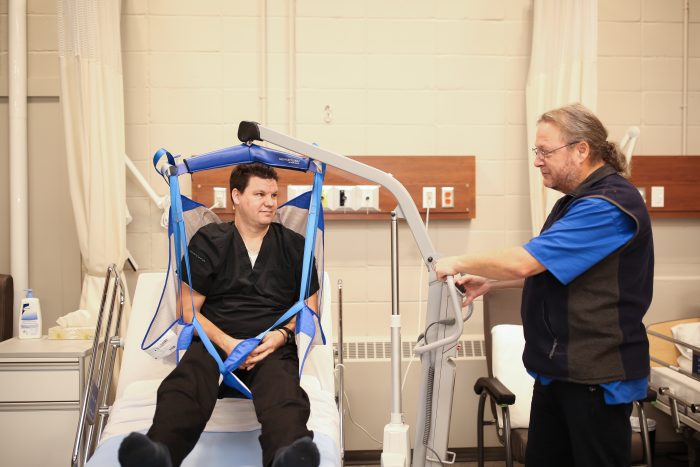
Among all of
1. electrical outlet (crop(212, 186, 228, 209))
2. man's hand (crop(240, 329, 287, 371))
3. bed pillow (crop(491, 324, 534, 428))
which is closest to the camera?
man's hand (crop(240, 329, 287, 371))

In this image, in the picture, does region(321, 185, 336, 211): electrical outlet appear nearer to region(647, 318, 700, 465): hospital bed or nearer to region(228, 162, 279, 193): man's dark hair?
region(228, 162, 279, 193): man's dark hair

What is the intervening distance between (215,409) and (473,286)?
99 cm

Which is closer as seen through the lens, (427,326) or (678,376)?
(427,326)

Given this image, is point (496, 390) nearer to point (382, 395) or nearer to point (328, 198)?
point (382, 395)

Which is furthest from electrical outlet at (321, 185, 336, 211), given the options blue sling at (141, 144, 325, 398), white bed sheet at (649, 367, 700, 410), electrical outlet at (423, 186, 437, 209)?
white bed sheet at (649, 367, 700, 410)

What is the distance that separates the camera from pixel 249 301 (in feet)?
8.18

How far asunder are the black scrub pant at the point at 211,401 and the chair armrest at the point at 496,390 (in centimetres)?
77

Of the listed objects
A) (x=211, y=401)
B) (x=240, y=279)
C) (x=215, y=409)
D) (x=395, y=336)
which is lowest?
(x=215, y=409)

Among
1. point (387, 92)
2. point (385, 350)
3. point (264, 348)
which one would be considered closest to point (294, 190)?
point (387, 92)

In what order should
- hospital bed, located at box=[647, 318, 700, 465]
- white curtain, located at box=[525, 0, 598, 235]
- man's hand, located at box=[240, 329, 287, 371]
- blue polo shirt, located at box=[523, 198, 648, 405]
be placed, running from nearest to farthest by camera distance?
blue polo shirt, located at box=[523, 198, 648, 405] → man's hand, located at box=[240, 329, 287, 371] → hospital bed, located at box=[647, 318, 700, 465] → white curtain, located at box=[525, 0, 598, 235]

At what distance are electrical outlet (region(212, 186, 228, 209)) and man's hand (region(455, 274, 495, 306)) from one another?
1.63 meters

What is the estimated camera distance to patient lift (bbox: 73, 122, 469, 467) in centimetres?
188

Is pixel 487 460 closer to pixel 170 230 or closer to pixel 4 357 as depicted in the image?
pixel 170 230

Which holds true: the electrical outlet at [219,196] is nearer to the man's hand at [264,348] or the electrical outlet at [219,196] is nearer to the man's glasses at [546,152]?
the man's hand at [264,348]
